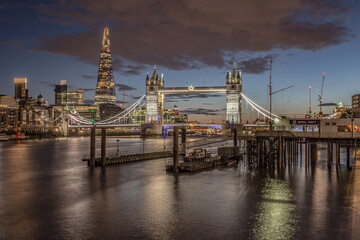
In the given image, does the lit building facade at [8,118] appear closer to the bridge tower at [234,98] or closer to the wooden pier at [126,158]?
the bridge tower at [234,98]

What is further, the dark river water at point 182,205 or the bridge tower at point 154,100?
the bridge tower at point 154,100

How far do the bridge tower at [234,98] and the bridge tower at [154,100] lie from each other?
31.1 meters

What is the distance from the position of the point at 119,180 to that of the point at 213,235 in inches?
699

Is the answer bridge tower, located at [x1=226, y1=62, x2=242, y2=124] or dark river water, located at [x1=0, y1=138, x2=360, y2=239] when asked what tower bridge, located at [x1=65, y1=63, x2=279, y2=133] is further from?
dark river water, located at [x1=0, y1=138, x2=360, y2=239]

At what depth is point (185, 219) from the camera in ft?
67.2

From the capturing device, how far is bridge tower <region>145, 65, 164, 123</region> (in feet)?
532

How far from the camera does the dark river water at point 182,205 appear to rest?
1839 centimetres

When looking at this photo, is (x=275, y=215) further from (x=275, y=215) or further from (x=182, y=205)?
(x=182, y=205)

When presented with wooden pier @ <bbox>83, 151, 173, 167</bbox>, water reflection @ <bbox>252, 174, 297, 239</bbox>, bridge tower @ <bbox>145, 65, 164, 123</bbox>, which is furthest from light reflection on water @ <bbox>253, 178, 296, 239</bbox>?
bridge tower @ <bbox>145, 65, 164, 123</bbox>

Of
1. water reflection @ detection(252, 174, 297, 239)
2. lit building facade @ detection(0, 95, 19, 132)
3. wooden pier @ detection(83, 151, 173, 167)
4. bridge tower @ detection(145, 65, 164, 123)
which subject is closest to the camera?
water reflection @ detection(252, 174, 297, 239)

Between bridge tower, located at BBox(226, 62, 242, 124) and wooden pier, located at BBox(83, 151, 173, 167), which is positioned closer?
wooden pier, located at BBox(83, 151, 173, 167)

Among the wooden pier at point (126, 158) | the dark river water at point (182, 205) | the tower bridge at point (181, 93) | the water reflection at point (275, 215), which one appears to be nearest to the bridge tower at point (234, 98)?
→ the tower bridge at point (181, 93)

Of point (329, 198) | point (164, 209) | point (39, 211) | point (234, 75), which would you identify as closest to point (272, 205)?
point (329, 198)

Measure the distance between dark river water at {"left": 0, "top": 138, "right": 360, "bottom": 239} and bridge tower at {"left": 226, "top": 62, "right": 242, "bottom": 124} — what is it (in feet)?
370
